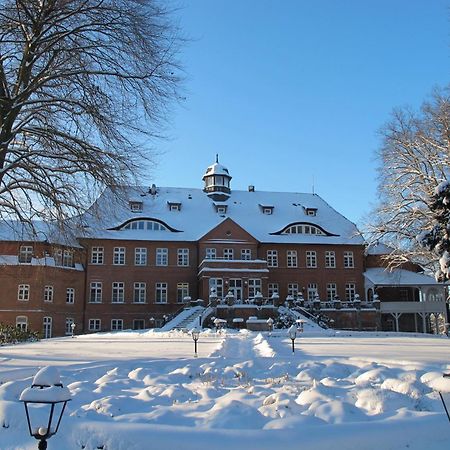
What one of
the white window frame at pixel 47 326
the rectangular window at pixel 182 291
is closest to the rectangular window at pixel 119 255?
the rectangular window at pixel 182 291

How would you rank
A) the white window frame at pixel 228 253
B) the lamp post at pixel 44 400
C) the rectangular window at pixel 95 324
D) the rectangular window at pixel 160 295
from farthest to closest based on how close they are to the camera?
the rectangular window at pixel 160 295 < the white window frame at pixel 228 253 < the rectangular window at pixel 95 324 < the lamp post at pixel 44 400

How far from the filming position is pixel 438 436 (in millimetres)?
5422

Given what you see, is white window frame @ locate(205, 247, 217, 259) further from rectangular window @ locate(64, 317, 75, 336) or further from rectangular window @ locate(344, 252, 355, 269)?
rectangular window @ locate(64, 317, 75, 336)

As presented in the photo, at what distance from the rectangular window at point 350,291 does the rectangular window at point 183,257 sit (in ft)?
46.5

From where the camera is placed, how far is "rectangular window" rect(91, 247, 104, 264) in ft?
142

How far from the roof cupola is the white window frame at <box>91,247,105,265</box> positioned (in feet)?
40.3

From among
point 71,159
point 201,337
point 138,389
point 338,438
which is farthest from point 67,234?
point 201,337

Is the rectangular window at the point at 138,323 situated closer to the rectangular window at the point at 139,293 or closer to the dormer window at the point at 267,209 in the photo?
the rectangular window at the point at 139,293

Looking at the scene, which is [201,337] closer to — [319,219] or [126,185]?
[126,185]

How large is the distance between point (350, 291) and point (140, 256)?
60.6 ft

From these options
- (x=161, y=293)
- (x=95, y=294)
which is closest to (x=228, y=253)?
(x=161, y=293)

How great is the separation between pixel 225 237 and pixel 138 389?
33.9 m

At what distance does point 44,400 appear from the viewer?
506cm

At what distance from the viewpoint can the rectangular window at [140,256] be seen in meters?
43.7
